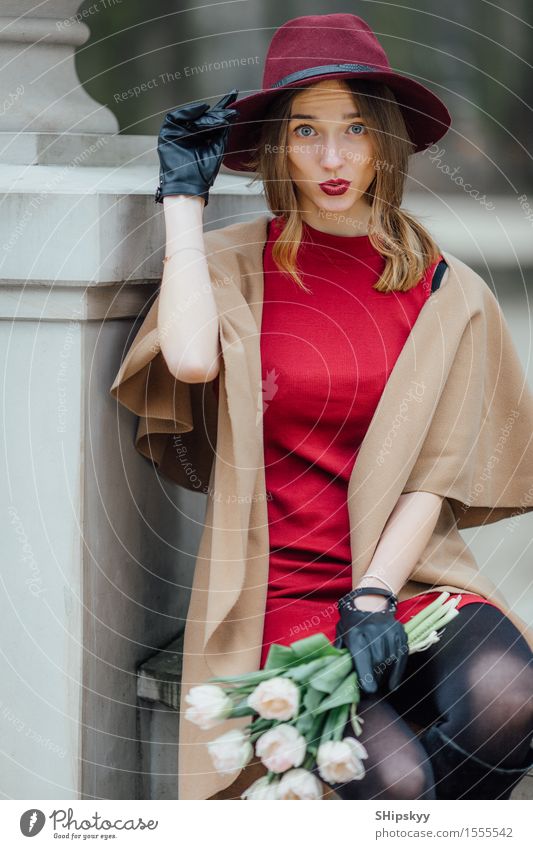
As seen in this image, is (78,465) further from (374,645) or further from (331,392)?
(374,645)

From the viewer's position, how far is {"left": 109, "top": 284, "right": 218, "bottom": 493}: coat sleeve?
1385 mm

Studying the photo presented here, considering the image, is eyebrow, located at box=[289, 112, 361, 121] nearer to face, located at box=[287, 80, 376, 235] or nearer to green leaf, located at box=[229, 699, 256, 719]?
face, located at box=[287, 80, 376, 235]

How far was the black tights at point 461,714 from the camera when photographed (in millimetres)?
1236

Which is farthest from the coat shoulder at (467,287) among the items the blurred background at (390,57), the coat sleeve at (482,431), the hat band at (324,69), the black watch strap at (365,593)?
the blurred background at (390,57)

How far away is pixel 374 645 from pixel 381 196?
0.58 m

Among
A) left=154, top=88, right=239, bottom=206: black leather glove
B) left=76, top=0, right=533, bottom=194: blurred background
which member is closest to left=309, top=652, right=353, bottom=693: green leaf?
left=154, top=88, right=239, bottom=206: black leather glove

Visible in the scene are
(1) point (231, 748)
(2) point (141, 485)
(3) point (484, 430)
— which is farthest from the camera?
(2) point (141, 485)

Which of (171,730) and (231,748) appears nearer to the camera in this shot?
(231,748)

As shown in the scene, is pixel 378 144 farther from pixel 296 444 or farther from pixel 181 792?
pixel 181 792

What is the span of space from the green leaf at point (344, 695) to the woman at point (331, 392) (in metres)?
0.04

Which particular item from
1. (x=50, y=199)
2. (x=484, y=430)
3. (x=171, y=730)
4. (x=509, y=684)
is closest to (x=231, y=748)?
(x=509, y=684)

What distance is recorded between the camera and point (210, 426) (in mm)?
1513

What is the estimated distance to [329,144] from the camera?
136 centimetres

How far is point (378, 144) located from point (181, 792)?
864 mm
